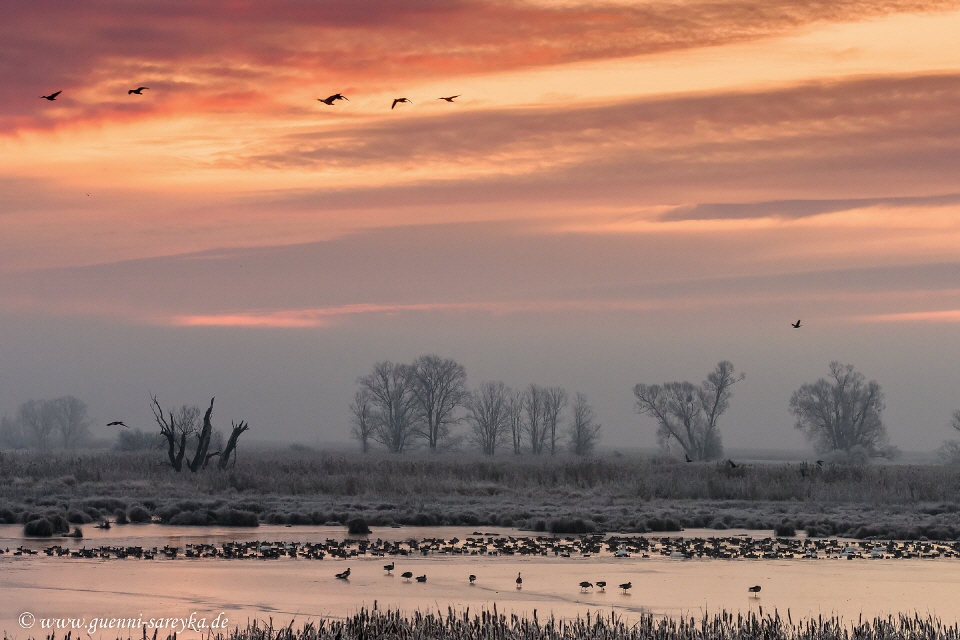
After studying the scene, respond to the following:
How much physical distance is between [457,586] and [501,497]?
24.9 metres

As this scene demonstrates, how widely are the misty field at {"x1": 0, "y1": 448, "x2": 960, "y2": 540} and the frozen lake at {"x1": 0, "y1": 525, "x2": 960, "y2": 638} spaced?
7885mm

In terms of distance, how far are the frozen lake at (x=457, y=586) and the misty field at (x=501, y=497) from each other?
7.88 meters

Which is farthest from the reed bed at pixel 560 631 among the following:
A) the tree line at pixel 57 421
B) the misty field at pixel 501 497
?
the tree line at pixel 57 421

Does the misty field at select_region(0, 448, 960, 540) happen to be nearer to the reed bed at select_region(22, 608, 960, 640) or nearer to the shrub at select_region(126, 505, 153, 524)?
the shrub at select_region(126, 505, 153, 524)

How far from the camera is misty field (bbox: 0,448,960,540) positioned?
37.2 metres

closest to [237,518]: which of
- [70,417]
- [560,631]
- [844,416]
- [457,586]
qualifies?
[457,586]

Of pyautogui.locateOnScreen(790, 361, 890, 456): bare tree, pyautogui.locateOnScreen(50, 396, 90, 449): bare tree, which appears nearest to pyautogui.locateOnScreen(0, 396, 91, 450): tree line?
pyautogui.locateOnScreen(50, 396, 90, 449): bare tree

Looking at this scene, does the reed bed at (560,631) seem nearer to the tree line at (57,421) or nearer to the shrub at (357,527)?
the shrub at (357,527)

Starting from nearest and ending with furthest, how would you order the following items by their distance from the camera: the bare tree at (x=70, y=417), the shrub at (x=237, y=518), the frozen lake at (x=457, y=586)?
the frozen lake at (x=457, y=586) < the shrub at (x=237, y=518) < the bare tree at (x=70, y=417)

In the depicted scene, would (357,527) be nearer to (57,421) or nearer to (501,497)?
(501,497)

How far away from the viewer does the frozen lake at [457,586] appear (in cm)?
1977

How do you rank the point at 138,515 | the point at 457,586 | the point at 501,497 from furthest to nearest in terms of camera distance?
the point at 501,497 → the point at 138,515 → the point at 457,586

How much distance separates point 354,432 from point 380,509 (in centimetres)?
9397

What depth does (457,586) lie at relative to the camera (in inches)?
899
